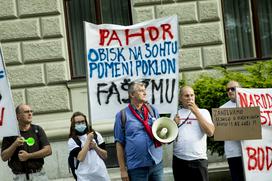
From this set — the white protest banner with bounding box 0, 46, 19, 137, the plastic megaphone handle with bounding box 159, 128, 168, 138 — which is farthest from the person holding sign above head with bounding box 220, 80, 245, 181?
the white protest banner with bounding box 0, 46, 19, 137

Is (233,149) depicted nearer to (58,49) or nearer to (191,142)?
(191,142)

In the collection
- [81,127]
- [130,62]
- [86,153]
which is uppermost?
[130,62]

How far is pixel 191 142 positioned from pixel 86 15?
19.1ft

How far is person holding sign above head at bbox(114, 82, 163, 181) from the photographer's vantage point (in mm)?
7191

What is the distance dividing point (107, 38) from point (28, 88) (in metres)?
4.52

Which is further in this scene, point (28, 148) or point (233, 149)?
point (233, 149)

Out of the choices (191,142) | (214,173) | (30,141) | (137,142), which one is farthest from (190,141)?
(214,173)

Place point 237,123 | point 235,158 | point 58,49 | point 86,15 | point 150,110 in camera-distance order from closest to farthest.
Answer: point 150,110, point 237,123, point 235,158, point 58,49, point 86,15

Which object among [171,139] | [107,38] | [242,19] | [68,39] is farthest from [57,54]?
[171,139]

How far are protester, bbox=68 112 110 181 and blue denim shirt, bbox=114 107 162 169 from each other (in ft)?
1.60

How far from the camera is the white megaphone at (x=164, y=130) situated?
721 cm

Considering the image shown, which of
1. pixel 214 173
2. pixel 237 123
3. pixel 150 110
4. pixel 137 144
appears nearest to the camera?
pixel 137 144

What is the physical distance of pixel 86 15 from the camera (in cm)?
1294

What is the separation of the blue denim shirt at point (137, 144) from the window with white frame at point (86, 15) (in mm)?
5574
